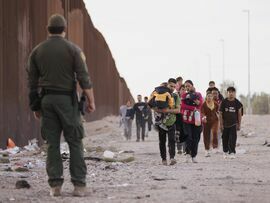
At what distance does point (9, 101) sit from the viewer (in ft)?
58.6

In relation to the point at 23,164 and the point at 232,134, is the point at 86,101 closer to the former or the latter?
the point at 23,164

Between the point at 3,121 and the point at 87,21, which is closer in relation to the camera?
the point at 3,121

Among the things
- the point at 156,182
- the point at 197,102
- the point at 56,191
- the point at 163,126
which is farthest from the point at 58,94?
the point at 197,102

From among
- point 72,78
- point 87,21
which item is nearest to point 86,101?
point 72,78

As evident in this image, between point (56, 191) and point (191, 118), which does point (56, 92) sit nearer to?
point (56, 191)

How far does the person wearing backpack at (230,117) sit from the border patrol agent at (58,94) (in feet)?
28.0

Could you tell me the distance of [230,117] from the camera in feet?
54.4

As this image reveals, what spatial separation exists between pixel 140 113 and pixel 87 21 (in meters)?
16.9

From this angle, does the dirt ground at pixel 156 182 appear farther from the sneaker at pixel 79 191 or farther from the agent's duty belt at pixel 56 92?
the agent's duty belt at pixel 56 92

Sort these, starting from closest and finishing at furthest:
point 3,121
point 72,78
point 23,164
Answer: point 72,78 → point 23,164 → point 3,121

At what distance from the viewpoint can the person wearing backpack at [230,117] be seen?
16609 millimetres

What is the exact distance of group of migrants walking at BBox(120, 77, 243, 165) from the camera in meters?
14.3

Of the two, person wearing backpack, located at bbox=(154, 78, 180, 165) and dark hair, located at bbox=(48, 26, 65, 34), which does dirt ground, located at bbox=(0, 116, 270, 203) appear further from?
dark hair, located at bbox=(48, 26, 65, 34)

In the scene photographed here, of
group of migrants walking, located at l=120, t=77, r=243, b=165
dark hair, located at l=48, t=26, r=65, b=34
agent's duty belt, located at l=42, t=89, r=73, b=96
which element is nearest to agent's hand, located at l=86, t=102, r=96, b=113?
agent's duty belt, located at l=42, t=89, r=73, b=96
